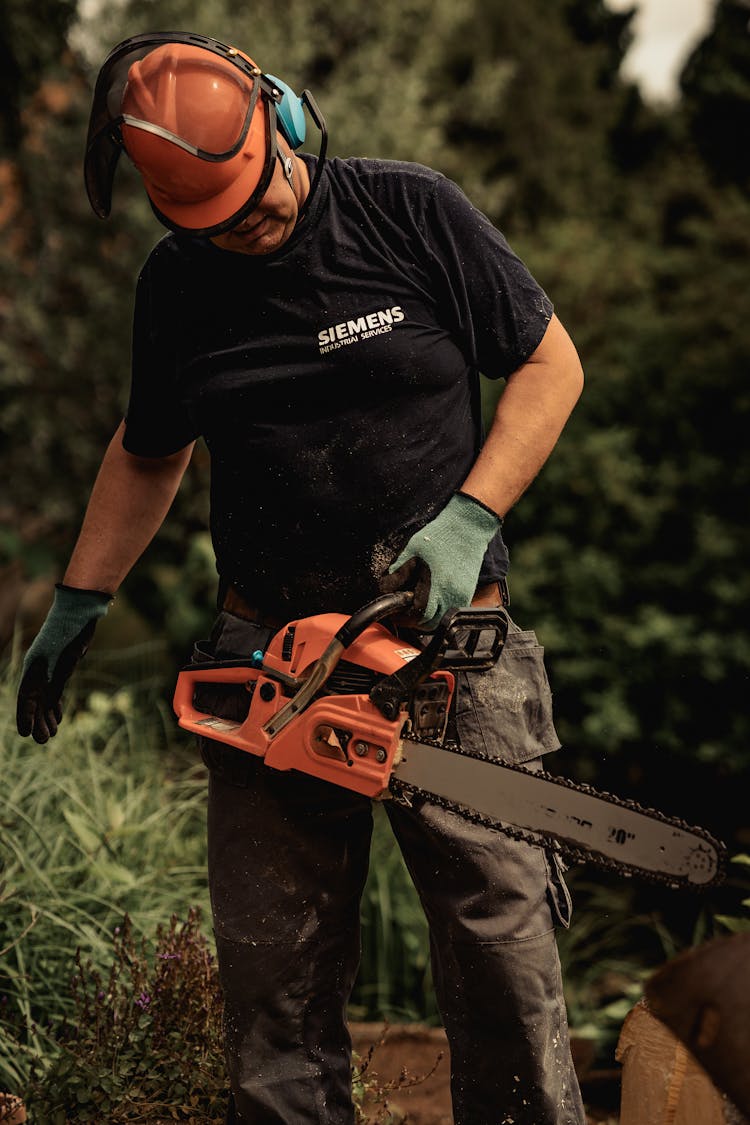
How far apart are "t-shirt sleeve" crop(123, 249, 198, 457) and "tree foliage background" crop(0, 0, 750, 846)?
3.18m

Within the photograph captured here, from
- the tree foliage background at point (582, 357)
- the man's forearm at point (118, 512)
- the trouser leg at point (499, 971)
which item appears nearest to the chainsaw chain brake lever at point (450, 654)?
the trouser leg at point (499, 971)

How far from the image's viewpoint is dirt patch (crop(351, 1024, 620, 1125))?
3.28 meters

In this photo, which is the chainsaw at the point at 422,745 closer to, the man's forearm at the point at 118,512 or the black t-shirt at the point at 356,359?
the black t-shirt at the point at 356,359

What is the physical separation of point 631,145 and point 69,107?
11.5 meters

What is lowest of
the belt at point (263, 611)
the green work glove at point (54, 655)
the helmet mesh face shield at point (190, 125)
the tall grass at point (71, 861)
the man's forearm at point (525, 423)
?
the tall grass at point (71, 861)

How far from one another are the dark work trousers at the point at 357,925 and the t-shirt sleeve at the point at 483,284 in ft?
1.91

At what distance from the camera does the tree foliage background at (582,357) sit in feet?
17.4

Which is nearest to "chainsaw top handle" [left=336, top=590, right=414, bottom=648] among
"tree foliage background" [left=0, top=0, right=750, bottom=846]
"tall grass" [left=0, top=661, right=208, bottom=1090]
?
"tall grass" [left=0, top=661, right=208, bottom=1090]

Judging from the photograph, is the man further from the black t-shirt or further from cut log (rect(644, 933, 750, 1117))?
cut log (rect(644, 933, 750, 1117))

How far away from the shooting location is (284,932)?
2219 millimetres

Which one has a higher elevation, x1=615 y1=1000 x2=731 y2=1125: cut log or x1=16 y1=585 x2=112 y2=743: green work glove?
x1=615 y1=1000 x2=731 y2=1125: cut log

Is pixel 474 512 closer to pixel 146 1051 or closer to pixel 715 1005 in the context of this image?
pixel 715 1005

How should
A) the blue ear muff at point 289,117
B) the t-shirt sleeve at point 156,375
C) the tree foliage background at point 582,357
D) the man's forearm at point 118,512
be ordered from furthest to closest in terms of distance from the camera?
1. the tree foliage background at point 582,357
2. the man's forearm at point 118,512
3. the t-shirt sleeve at point 156,375
4. the blue ear muff at point 289,117

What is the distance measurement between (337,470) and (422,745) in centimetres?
54
